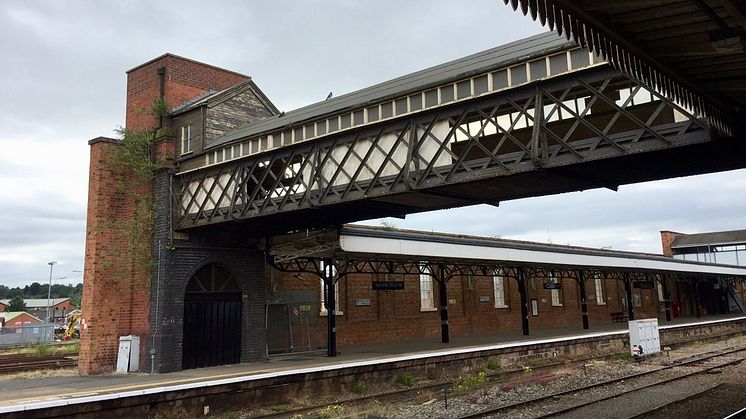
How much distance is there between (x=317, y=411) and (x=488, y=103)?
7.18 meters

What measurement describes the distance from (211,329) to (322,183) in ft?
24.5

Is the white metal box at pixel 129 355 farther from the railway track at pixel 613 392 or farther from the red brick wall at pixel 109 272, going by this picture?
the railway track at pixel 613 392

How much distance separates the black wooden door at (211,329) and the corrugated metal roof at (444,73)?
5.34 metres

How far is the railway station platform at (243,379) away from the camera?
1004 cm

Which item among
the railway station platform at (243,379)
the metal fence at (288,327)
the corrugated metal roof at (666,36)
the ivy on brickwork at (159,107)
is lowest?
the railway station platform at (243,379)

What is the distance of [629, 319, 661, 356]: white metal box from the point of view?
2025 cm

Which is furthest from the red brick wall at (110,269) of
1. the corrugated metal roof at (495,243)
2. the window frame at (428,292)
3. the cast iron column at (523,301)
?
the cast iron column at (523,301)

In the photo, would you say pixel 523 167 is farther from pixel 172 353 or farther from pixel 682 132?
pixel 172 353

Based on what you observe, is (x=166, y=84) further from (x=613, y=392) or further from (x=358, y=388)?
(x=613, y=392)

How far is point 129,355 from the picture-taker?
56.3ft

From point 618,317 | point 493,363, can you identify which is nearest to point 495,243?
point 493,363

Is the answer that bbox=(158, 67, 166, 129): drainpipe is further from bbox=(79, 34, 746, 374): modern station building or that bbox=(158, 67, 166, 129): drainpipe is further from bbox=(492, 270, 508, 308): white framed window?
bbox=(492, 270, 508, 308): white framed window

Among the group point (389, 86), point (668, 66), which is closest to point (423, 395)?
point (389, 86)

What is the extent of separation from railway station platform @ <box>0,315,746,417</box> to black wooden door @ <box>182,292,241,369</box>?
790 millimetres
